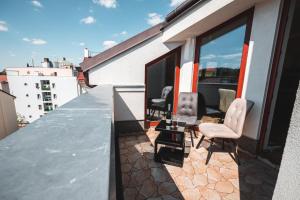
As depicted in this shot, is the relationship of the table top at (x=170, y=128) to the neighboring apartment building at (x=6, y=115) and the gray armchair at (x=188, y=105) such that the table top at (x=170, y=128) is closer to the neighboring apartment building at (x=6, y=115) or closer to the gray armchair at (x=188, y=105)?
the gray armchair at (x=188, y=105)

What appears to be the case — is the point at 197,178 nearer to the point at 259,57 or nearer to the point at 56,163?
the point at 56,163

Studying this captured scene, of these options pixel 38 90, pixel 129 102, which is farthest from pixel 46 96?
pixel 129 102

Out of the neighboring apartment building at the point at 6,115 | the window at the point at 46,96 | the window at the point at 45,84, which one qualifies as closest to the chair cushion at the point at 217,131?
the neighboring apartment building at the point at 6,115

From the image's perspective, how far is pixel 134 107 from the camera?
3.31 m

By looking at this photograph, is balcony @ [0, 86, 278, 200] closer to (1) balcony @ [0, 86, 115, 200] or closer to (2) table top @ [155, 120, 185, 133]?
(1) balcony @ [0, 86, 115, 200]

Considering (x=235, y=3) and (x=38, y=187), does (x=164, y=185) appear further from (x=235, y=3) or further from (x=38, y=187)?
(x=235, y=3)

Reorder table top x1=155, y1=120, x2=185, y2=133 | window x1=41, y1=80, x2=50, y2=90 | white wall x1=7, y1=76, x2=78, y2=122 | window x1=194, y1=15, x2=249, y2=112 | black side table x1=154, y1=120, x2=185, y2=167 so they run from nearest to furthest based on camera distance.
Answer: black side table x1=154, y1=120, x2=185, y2=167 → table top x1=155, y1=120, x2=185, y2=133 → window x1=194, y1=15, x2=249, y2=112 → white wall x1=7, y1=76, x2=78, y2=122 → window x1=41, y1=80, x2=50, y2=90

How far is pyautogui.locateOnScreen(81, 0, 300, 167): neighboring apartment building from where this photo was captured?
205 centimetres

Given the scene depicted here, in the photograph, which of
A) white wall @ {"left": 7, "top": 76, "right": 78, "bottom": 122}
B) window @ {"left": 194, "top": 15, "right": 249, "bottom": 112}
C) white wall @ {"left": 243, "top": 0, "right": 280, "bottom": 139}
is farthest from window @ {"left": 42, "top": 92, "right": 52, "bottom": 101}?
white wall @ {"left": 243, "top": 0, "right": 280, "bottom": 139}

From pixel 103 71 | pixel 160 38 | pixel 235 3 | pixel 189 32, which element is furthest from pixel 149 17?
pixel 235 3

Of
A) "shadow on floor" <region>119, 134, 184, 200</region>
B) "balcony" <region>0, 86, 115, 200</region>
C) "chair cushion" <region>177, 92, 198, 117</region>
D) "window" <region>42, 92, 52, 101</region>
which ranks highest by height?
"balcony" <region>0, 86, 115, 200</region>

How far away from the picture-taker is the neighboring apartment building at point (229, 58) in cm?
205

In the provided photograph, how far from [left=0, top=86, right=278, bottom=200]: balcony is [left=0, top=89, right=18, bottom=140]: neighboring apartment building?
3.41 meters

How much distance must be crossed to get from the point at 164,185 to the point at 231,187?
0.86 meters
